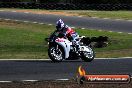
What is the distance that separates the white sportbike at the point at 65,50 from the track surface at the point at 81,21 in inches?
592

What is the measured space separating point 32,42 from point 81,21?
12120 millimetres

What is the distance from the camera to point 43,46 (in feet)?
88.3

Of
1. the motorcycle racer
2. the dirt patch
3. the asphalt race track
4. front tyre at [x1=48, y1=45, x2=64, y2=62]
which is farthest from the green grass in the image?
the dirt patch

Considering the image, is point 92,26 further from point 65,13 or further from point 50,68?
point 50,68

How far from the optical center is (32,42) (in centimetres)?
2855

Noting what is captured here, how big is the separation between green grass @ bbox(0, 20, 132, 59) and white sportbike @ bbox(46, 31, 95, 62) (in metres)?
2.09

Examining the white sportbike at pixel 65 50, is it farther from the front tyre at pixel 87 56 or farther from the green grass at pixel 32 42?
the green grass at pixel 32 42

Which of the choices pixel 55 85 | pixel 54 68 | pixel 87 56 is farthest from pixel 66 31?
pixel 55 85

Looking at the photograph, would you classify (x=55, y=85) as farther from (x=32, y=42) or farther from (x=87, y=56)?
(x=32, y=42)

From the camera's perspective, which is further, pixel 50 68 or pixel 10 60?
pixel 10 60

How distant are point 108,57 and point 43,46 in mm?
6067

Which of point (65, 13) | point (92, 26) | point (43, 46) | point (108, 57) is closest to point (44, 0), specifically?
point (65, 13)

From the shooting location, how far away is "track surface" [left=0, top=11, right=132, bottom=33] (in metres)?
37.0

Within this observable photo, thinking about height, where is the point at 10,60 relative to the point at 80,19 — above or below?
above
